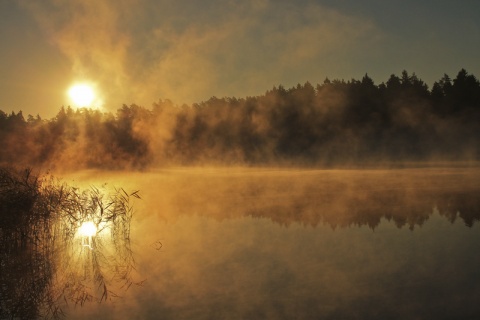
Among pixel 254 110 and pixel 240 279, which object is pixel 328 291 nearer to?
pixel 240 279

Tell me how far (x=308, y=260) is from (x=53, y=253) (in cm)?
637

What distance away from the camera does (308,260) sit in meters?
9.71

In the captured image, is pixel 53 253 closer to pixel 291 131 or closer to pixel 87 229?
pixel 87 229

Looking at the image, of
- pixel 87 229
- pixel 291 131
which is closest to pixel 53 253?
pixel 87 229

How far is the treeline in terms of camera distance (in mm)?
48781

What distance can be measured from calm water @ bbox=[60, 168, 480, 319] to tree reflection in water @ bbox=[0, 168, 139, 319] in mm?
536

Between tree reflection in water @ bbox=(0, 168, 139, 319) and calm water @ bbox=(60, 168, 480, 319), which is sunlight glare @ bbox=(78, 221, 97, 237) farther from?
calm water @ bbox=(60, 168, 480, 319)

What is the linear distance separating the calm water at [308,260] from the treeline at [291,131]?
99.0ft

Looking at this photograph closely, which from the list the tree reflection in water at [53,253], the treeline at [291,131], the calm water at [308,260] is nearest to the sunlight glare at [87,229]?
the tree reflection in water at [53,253]

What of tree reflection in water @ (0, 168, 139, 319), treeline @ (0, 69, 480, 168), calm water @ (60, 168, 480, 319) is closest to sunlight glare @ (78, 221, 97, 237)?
tree reflection in water @ (0, 168, 139, 319)

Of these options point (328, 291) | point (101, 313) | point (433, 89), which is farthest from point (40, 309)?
point (433, 89)

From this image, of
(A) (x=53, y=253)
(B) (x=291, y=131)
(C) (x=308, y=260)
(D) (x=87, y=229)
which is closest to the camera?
(C) (x=308, y=260)

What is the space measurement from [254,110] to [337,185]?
133 ft

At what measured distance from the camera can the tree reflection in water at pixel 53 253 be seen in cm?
811
